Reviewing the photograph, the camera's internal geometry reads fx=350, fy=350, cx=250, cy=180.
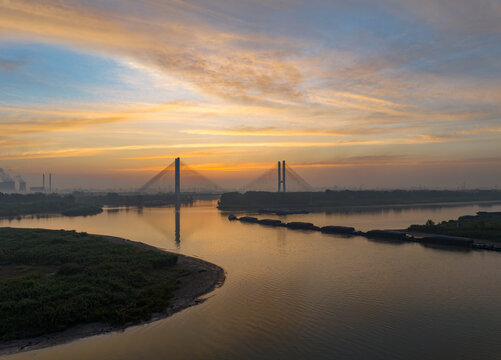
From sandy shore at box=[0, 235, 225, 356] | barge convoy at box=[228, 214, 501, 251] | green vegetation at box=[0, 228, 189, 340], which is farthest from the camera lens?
barge convoy at box=[228, 214, 501, 251]

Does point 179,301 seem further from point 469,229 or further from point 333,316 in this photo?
point 469,229

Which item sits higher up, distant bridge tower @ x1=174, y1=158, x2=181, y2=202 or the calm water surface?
distant bridge tower @ x1=174, y1=158, x2=181, y2=202

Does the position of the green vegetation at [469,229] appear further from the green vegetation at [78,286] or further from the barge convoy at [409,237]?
the green vegetation at [78,286]

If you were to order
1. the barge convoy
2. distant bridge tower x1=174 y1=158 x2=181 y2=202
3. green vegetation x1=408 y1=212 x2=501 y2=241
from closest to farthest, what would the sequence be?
the barge convoy
green vegetation x1=408 y1=212 x2=501 y2=241
distant bridge tower x1=174 y1=158 x2=181 y2=202

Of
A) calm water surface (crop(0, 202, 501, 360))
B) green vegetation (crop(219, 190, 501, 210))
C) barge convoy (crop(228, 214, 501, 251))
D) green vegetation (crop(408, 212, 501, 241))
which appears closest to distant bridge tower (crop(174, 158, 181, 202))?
green vegetation (crop(219, 190, 501, 210))

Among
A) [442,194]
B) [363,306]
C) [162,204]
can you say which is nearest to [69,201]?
[162,204]

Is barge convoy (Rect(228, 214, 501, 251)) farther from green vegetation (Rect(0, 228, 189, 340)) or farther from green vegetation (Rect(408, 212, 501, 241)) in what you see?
green vegetation (Rect(0, 228, 189, 340))

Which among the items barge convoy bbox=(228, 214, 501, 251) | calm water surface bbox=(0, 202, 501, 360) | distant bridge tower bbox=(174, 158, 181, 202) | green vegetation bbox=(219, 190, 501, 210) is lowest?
calm water surface bbox=(0, 202, 501, 360)
